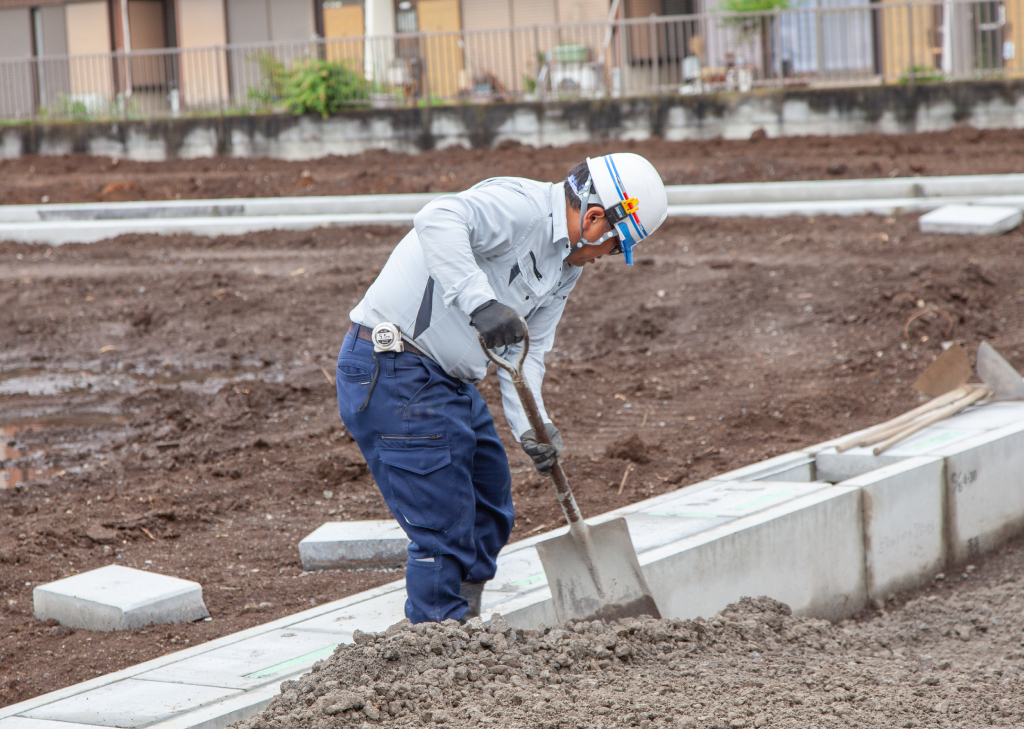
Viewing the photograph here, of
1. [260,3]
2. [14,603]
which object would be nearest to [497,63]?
[260,3]

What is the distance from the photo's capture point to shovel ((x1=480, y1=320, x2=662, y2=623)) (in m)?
3.67

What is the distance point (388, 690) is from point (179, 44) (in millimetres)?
23896

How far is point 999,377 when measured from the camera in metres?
6.34

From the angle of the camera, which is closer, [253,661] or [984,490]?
[253,661]

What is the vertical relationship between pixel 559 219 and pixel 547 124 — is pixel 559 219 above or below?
below

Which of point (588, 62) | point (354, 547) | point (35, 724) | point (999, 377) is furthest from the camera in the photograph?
point (588, 62)

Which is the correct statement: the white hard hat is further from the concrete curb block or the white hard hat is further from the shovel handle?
the shovel handle

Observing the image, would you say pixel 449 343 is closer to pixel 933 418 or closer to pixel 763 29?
pixel 933 418

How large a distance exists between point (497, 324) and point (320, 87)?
53.3ft

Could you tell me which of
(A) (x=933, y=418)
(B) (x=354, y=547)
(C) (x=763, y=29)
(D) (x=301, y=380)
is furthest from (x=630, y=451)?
(C) (x=763, y=29)

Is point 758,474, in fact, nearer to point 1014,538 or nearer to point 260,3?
point 1014,538

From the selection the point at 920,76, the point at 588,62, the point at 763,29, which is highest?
the point at 763,29

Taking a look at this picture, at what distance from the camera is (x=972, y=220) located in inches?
381

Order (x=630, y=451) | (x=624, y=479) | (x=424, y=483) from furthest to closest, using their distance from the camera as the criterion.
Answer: (x=630, y=451) → (x=624, y=479) → (x=424, y=483)
